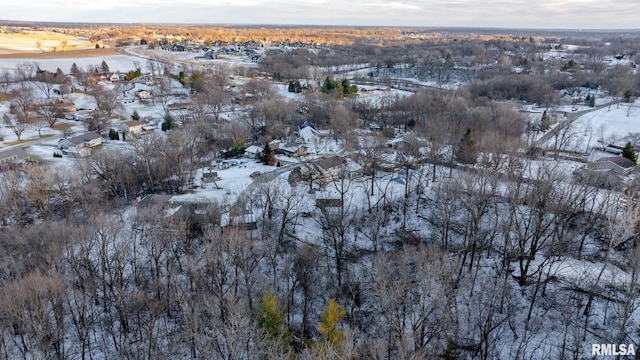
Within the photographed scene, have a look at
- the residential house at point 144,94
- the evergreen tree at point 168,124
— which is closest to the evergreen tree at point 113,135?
the evergreen tree at point 168,124

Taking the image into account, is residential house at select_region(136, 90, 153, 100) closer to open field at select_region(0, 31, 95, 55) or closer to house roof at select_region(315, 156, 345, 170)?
house roof at select_region(315, 156, 345, 170)

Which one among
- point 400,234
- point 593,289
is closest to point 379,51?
point 400,234

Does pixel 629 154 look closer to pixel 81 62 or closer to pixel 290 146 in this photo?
pixel 290 146

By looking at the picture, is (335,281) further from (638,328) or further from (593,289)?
(638,328)

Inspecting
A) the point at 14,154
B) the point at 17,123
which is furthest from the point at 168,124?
the point at 17,123

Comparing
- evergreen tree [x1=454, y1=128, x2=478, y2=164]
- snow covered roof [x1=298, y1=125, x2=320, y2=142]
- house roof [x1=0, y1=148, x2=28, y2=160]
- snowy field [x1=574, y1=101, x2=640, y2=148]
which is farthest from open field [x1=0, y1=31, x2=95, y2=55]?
snowy field [x1=574, y1=101, x2=640, y2=148]
